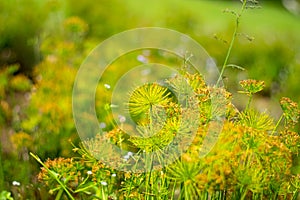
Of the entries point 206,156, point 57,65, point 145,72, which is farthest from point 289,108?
point 145,72

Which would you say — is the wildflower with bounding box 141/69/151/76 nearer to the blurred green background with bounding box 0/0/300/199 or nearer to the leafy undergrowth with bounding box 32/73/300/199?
the blurred green background with bounding box 0/0/300/199

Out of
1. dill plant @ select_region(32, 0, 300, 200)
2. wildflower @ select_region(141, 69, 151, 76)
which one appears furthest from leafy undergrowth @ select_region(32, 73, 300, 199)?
wildflower @ select_region(141, 69, 151, 76)

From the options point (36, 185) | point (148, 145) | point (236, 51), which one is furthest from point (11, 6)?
point (148, 145)

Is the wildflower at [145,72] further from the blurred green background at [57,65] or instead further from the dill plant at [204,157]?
the dill plant at [204,157]

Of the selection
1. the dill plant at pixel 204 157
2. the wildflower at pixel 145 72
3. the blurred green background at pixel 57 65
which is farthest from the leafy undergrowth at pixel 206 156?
the wildflower at pixel 145 72

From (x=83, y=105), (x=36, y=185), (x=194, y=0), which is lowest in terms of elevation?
(x=36, y=185)

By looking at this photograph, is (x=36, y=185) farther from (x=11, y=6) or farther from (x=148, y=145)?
(x=11, y=6)

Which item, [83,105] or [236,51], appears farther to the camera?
[236,51]

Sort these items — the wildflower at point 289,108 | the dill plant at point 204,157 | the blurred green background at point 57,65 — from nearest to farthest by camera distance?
the dill plant at point 204,157
the wildflower at point 289,108
the blurred green background at point 57,65

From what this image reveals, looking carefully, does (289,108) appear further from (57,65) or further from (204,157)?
(57,65)
